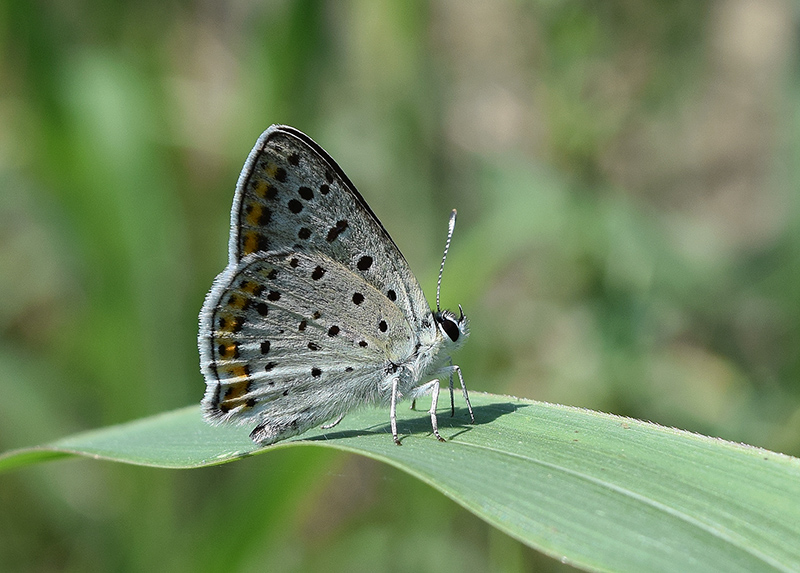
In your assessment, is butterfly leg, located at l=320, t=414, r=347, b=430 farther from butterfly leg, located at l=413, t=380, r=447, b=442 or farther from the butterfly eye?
the butterfly eye

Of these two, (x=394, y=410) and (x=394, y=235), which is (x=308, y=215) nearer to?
(x=394, y=410)

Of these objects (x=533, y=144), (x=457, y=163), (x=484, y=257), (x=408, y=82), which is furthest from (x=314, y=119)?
(x=533, y=144)

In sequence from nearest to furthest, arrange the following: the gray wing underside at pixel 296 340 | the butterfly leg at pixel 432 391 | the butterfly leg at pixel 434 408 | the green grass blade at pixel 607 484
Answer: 1. the green grass blade at pixel 607 484
2. the butterfly leg at pixel 434 408
3. the butterfly leg at pixel 432 391
4. the gray wing underside at pixel 296 340

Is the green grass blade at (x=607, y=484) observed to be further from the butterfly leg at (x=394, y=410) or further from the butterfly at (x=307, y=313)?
the butterfly at (x=307, y=313)

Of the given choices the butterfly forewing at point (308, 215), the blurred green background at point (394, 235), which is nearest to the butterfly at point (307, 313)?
the butterfly forewing at point (308, 215)

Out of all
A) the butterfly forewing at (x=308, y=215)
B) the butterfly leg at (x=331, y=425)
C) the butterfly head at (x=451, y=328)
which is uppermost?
the butterfly forewing at (x=308, y=215)

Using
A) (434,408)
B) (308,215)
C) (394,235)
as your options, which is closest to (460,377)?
(434,408)
